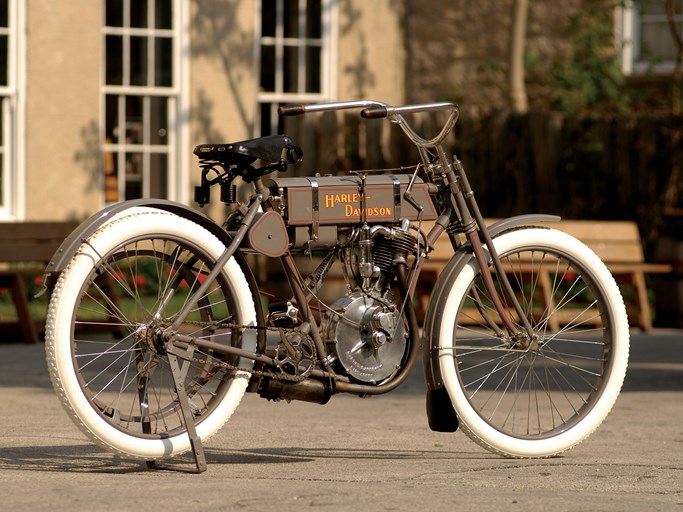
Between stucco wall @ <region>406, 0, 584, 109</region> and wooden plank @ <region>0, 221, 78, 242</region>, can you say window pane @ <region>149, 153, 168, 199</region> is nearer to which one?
stucco wall @ <region>406, 0, 584, 109</region>

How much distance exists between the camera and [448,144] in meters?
14.3

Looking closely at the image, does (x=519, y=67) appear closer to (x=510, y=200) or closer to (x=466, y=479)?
(x=510, y=200)

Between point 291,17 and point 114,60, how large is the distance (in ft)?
6.48

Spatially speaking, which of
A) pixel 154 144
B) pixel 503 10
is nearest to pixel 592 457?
pixel 154 144

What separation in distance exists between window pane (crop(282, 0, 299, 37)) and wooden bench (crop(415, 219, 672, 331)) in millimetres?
4781

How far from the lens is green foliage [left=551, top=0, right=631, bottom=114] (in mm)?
15680

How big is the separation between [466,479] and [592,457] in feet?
2.51

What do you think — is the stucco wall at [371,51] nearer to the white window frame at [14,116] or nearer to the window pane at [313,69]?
the window pane at [313,69]

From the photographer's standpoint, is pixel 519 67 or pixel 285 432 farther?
pixel 519 67

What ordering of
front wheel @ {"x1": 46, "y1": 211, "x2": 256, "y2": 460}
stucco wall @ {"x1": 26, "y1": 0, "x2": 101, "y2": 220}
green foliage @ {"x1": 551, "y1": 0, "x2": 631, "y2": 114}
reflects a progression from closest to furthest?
front wheel @ {"x1": 46, "y1": 211, "x2": 256, "y2": 460} → stucco wall @ {"x1": 26, "y1": 0, "x2": 101, "y2": 220} → green foliage @ {"x1": 551, "y1": 0, "x2": 631, "y2": 114}

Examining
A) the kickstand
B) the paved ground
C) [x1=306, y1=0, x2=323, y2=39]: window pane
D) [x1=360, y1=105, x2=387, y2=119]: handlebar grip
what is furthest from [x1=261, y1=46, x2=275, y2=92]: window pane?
the kickstand

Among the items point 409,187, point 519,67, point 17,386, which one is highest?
point 519,67

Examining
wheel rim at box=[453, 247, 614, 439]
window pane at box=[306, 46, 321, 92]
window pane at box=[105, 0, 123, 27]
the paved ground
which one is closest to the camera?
the paved ground

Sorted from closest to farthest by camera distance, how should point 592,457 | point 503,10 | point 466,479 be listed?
point 466,479
point 592,457
point 503,10
